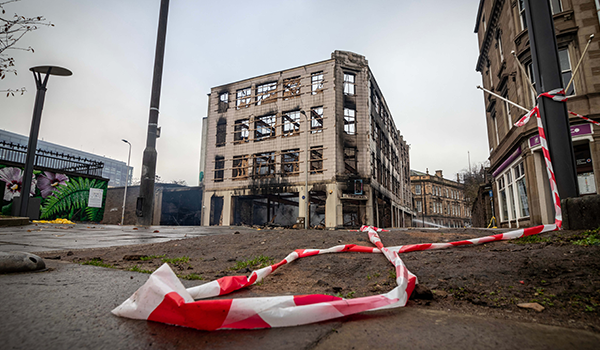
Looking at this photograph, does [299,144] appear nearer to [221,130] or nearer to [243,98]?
[243,98]

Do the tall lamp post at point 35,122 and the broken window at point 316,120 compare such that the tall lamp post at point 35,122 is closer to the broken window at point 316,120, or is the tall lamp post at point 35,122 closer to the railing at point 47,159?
the railing at point 47,159

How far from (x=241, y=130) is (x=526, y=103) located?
77.9 ft

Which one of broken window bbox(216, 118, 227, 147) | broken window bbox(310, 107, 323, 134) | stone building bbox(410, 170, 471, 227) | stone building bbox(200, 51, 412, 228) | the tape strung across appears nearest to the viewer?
the tape strung across

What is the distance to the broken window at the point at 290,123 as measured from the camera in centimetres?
2948

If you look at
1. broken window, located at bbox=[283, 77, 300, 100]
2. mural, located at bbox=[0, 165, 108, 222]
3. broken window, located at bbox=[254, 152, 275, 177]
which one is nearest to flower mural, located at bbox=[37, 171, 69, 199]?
mural, located at bbox=[0, 165, 108, 222]

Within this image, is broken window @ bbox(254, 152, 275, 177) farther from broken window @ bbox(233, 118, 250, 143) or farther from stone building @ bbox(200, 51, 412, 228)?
broken window @ bbox(233, 118, 250, 143)

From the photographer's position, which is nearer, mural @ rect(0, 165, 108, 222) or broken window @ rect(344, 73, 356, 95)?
mural @ rect(0, 165, 108, 222)

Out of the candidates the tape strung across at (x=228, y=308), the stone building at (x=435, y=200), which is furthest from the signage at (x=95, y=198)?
the stone building at (x=435, y=200)

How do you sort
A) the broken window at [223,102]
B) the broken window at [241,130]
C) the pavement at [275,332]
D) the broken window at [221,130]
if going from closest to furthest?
the pavement at [275,332]
the broken window at [241,130]
the broken window at [221,130]
the broken window at [223,102]

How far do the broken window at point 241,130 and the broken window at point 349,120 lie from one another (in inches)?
382

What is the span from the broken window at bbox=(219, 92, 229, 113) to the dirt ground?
29610mm

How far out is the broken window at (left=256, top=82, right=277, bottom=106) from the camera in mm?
30750

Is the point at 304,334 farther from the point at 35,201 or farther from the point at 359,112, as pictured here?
the point at 359,112

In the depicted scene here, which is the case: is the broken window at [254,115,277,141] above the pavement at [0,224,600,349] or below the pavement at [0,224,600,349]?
above
